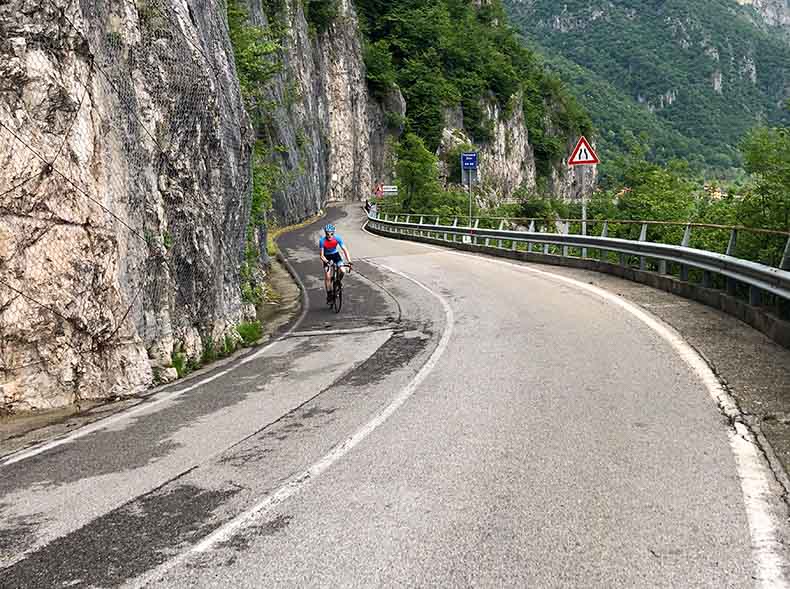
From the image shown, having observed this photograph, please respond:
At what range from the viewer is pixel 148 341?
9820mm

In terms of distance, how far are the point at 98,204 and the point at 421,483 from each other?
623 centimetres

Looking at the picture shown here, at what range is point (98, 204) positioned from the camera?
8.96 m

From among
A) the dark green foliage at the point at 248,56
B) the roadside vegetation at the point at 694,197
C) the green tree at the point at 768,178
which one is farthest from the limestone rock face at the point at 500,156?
the green tree at the point at 768,178

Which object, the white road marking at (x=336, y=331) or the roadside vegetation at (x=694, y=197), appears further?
the roadside vegetation at (x=694, y=197)

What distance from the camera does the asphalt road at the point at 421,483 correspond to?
3.77m

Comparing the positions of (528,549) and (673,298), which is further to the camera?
(673,298)

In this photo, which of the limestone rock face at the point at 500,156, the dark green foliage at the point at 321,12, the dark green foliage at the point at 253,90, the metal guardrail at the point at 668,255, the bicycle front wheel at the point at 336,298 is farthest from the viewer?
the limestone rock face at the point at 500,156

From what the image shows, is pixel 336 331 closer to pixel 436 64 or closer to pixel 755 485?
pixel 755 485

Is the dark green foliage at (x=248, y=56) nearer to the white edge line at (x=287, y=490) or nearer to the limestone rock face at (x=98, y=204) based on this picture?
the limestone rock face at (x=98, y=204)

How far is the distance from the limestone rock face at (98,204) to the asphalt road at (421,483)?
1176mm

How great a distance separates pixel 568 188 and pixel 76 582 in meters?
131

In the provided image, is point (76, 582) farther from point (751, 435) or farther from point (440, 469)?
point (751, 435)

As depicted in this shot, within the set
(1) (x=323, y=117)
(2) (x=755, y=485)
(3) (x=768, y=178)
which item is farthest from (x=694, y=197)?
(1) (x=323, y=117)

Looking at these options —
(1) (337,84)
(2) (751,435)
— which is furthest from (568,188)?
(2) (751,435)
